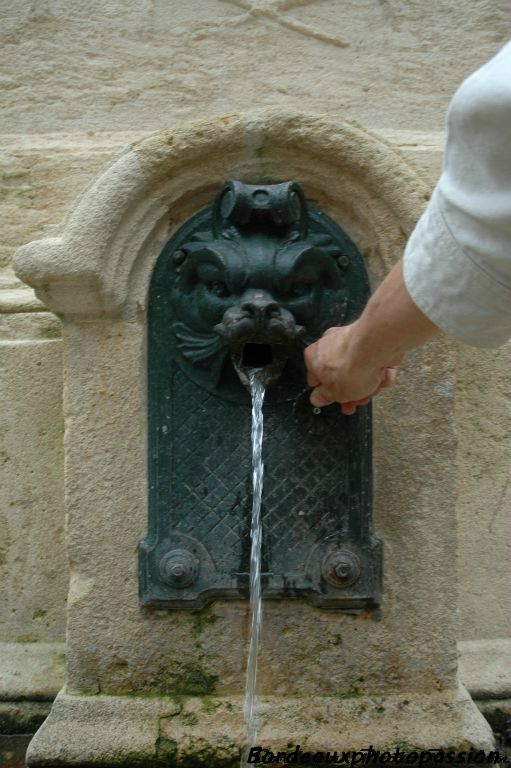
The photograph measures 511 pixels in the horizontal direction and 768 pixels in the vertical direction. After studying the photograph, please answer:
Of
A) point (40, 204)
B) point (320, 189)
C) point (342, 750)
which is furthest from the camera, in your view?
point (40, 204)

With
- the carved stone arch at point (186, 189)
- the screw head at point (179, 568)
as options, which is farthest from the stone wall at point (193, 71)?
the screw head at point (179, 568)

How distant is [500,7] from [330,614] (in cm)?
146

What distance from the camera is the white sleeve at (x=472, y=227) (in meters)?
0.64

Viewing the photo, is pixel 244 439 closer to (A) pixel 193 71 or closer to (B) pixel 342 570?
(B) pixel 342 570

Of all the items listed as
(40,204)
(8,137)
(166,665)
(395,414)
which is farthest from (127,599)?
(8,137)

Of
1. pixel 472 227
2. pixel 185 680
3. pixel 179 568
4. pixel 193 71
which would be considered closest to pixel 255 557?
pixel 179 568

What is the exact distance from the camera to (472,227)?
69 centimetres

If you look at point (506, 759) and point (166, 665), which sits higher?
point (166, 665)

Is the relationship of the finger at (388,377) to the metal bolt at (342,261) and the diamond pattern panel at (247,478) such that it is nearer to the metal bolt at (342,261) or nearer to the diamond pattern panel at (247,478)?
the diamond pattern panel at (247,478)

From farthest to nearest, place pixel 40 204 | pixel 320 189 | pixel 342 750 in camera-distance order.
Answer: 1. pixel 40 204
2. pixel 320 189
3. pixel 342 750

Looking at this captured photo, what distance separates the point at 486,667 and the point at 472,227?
3.88 feet

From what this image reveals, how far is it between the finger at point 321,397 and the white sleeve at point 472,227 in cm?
49

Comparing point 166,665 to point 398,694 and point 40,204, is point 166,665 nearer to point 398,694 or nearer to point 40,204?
point 398,694

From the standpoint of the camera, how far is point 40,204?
5.49ft
